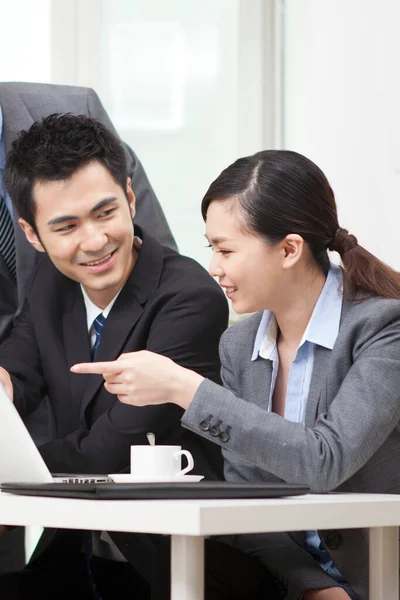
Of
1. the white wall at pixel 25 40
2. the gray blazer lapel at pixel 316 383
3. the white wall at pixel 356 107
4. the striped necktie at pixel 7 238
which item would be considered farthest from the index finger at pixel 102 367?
the white wall at pixel 25 40

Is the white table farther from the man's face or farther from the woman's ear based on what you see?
the man's face

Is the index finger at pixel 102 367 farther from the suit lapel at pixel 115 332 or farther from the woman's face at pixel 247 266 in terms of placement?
the suit lapel at pixel 115 332

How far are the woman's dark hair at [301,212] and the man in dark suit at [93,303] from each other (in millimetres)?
444

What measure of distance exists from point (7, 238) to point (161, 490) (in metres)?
1.48

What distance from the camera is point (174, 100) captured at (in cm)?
358

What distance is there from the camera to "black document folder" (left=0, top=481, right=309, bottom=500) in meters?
1.03

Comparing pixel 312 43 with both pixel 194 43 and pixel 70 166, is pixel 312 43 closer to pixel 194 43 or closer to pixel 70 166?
pixel 194 43

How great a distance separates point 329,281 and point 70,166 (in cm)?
70

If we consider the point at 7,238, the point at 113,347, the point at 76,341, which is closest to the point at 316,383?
the point at 113,347

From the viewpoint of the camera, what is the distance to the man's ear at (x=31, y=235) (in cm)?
220

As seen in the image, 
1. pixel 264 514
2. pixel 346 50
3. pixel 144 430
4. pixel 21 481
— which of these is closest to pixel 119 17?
pixel 346 50

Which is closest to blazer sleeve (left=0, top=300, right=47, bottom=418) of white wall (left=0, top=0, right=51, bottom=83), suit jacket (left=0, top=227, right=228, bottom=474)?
suit jacket (left=0, top=227, right=228, bottom=474)

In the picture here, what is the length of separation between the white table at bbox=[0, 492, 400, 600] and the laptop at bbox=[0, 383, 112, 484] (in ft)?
0.40

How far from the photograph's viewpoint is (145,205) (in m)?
2.50
